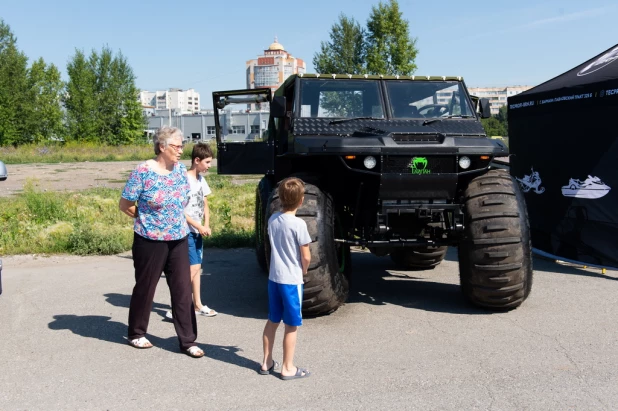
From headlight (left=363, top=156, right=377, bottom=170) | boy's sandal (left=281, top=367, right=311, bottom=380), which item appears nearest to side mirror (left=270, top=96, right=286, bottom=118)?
headlight (left=363, top=156, right=377, bottom=170)

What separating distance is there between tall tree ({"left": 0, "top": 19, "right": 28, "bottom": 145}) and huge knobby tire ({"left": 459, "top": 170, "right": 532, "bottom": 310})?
65.3m

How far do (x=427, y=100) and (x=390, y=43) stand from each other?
2524 centimetres

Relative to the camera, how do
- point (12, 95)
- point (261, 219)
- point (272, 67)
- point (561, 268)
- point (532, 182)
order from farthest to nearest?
point (272, 67) < point (12, 95) < point (532, 182) < point (561, 268) < point (261, 219)

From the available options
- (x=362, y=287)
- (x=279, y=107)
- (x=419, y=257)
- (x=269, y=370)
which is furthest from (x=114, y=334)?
(x=419, y=257)

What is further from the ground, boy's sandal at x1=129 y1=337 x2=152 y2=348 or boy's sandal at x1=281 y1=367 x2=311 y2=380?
boy's sandal at x1=281 y1=367 x2=311 y2=380

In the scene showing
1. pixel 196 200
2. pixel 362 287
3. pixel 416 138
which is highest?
pixel 416 138

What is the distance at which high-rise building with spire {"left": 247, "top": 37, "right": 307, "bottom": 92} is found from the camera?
398ft

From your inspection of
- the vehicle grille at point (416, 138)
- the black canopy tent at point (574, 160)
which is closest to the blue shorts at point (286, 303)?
the vehicle grille at point (416, 138)

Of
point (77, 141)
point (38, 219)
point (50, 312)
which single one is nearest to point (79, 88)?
point (77, 141)

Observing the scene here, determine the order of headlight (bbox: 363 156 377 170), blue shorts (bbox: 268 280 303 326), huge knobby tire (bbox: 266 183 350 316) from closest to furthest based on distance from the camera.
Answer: blue shorts (bbox: 268 280 303 326) < huge knobby tire (bbox: 266 183 350 316) < headlight (bbox: 363 156 377 170)

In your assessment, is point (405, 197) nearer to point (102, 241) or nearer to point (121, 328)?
point (121, 328)

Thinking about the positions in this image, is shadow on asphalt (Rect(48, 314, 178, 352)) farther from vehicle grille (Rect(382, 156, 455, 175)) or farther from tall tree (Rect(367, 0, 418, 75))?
tall tree (Rect(367, 0, 418, 75))

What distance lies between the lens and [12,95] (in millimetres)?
64250

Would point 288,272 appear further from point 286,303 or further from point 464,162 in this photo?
point 464,162
